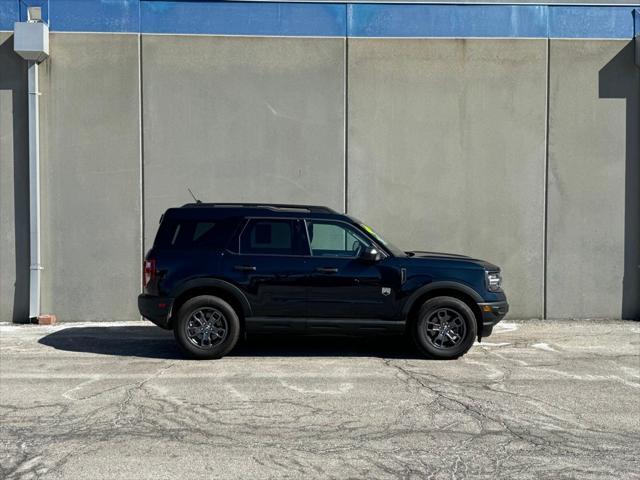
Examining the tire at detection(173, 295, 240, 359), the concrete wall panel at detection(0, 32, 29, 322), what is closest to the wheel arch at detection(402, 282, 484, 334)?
the tire at detection(173, 295, 240, 359)

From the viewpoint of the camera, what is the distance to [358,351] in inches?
360

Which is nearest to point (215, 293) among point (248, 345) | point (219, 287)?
point (219, 287)

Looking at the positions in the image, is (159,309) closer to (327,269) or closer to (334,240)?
(327,269)

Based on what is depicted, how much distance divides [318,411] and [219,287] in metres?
2.66

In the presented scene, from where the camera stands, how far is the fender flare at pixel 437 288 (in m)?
8.40

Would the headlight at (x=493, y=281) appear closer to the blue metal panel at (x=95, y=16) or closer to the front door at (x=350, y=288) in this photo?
the front door at (x=350, y=288)

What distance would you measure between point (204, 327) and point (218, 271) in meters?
0.74

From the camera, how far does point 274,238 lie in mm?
8594

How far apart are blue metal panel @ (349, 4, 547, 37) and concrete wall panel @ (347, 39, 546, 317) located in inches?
7.8

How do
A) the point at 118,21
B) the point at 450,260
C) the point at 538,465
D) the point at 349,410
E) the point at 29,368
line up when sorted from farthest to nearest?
the point at 118,21 → the point at 450,260 → the point at 29,368 → the point at 349,410 → the point at 538,465

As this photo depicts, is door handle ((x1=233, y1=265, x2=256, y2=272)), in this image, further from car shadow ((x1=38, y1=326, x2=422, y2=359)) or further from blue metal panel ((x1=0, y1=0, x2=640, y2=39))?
blue metal panel ((x1=0, y1=0, x2=640, y2=39))

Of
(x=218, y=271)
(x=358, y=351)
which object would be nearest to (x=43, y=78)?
(x=218, y=271)

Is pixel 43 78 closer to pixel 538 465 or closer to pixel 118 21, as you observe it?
pixel 118 21

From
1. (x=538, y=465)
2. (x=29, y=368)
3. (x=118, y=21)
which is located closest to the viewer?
(x=538, y=465)
